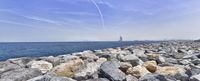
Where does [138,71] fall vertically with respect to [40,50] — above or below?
above

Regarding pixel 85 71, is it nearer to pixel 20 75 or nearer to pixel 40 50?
pixel 20 75

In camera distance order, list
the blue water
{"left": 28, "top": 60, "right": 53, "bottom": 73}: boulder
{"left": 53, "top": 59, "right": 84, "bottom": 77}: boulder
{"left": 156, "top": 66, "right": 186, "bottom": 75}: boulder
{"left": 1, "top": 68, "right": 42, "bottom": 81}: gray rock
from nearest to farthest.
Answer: {"left": 1, "top": 68, "right": 42, "bottom": 81}: gray rock < {"left": 53, "top": 59, "right": 84, "bottom": 77}: boulder < {"left": 156, "top": 66, "right": 186, "bottom": 75}: boulder < {"left": 28, "top": 60, "right": 53, "bottom": 73}: boulder < the blue water

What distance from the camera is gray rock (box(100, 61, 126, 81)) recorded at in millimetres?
9714

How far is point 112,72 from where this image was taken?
10.1 metres

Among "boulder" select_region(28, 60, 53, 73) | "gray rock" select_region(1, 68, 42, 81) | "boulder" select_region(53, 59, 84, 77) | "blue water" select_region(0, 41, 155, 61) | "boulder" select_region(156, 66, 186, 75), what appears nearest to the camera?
"gray rock" select_region(1, 68, 42, 81)

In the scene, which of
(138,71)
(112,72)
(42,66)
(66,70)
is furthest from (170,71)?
(42,66)

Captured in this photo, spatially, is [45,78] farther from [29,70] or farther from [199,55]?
[199,55]

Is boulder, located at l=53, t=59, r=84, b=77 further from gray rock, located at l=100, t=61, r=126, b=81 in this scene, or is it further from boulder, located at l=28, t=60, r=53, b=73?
gray rock, located at l=100, t=61, r=126, b=81

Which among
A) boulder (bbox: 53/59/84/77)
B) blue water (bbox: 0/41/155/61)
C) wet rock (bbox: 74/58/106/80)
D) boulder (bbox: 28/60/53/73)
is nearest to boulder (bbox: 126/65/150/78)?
wet rock (bbox: 74/58/106/80)

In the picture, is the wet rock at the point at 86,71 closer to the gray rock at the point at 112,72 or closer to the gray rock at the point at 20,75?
the gray rock at the point at 112,72

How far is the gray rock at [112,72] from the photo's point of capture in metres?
9.71

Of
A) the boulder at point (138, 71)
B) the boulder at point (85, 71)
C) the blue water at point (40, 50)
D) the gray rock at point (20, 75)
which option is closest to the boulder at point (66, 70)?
the boulder at point (85, 71)

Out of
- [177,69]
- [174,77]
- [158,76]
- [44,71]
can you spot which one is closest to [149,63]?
[177,69]

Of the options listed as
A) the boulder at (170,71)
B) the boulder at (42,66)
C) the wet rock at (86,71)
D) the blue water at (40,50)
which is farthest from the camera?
the blue water at (40,50)
